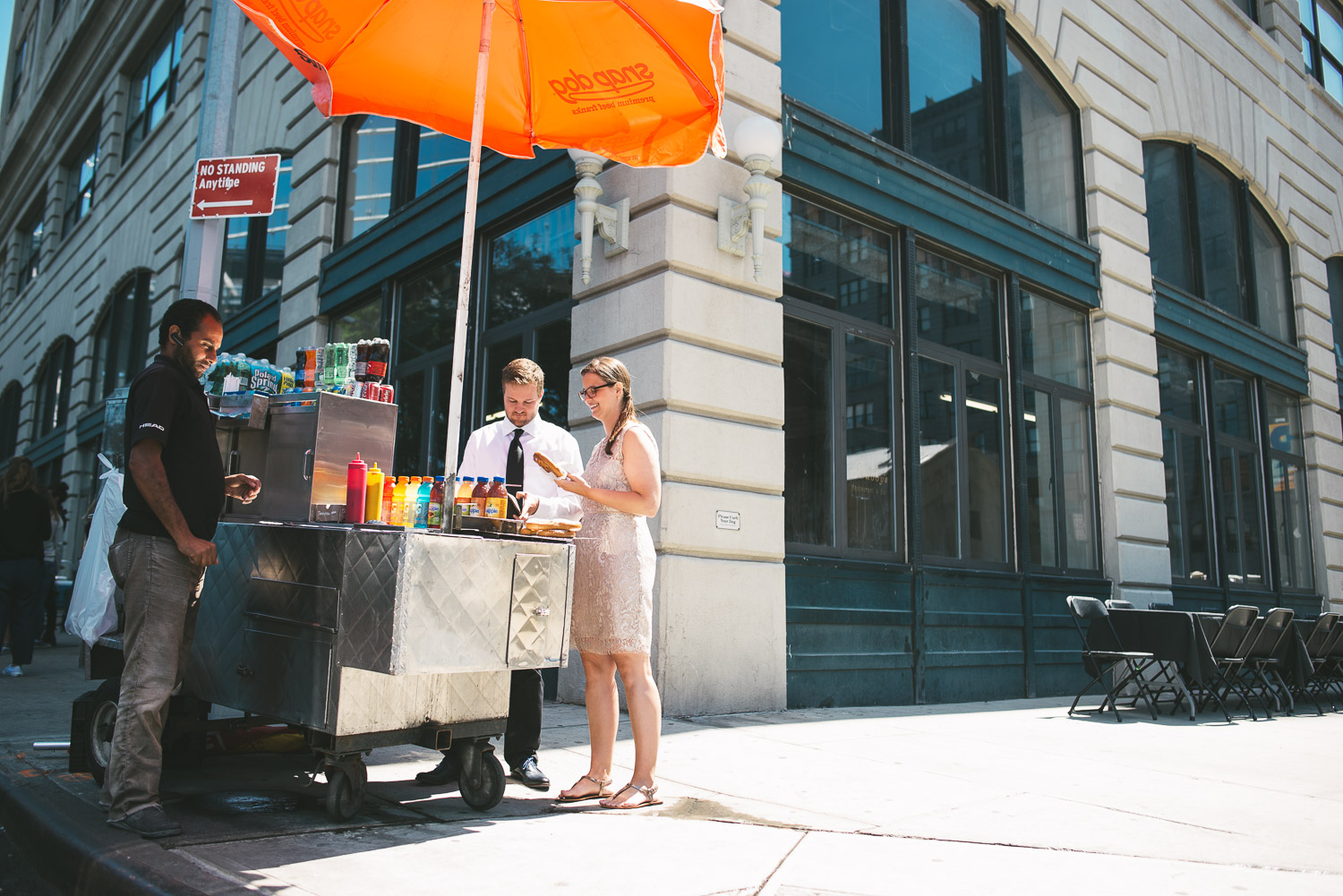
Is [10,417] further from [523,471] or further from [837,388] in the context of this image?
[523,471]

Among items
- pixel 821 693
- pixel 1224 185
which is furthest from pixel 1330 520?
pixel 821 693

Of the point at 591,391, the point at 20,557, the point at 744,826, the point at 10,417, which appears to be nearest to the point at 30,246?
the point at 10,417

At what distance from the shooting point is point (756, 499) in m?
7.39

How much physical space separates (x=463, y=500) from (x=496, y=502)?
5.4 inches

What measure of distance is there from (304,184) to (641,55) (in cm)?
972

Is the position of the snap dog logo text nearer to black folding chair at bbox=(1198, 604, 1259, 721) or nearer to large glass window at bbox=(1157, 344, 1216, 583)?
black folding chair at bbox=(1198, 604, 1259, 721)

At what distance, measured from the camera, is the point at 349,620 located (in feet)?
11.4

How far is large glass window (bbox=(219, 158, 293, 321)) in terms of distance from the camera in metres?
13.7

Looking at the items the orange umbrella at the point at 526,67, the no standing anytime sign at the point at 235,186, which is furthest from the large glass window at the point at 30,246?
the orange umbrella at the point at 526,67

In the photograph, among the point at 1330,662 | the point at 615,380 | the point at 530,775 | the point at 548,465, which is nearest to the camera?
the point at 548,465

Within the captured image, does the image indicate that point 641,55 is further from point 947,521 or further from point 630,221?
point 947,521

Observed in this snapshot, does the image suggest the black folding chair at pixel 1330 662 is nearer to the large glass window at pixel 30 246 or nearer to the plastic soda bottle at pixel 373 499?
the plastic soda bottle at pixel 373 499

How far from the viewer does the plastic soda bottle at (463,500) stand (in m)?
3.87

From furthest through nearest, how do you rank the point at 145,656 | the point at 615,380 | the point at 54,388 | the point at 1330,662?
1. the point at 54,388
2. the point at 1330,662
3. the point at 615,380
4. the point at 145,656
